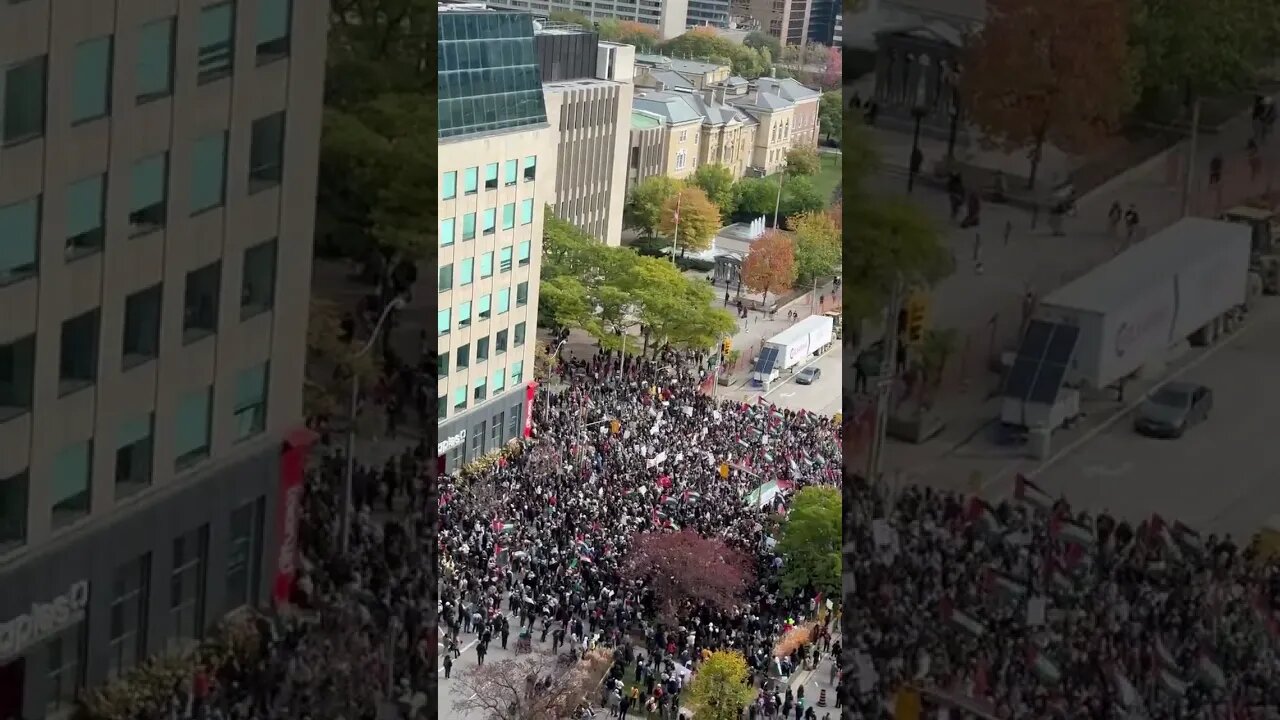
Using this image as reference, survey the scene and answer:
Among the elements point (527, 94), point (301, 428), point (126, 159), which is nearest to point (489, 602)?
point (527, 94)

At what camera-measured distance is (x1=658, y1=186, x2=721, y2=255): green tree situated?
29656 mm

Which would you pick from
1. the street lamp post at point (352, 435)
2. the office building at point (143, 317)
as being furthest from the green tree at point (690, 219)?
the office building at point (143, 317)

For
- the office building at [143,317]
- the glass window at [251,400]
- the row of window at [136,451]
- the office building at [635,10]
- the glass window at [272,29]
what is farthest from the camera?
the office building at [635,10]

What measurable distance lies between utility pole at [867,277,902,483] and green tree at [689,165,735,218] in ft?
64.5

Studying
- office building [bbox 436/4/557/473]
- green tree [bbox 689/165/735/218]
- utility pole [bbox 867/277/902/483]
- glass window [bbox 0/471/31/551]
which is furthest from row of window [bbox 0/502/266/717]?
green tree [bbox 689/165/735/218]

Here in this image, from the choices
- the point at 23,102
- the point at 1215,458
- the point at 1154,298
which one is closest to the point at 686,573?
the point at 1215,458

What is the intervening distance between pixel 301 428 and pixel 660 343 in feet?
63.5

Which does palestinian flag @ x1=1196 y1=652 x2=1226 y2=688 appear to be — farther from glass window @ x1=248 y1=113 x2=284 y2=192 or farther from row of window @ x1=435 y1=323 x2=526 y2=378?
row of window @ x1=435 y1=323 x2=526 y2=378

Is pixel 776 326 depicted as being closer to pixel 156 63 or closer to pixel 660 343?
pixel 660 343

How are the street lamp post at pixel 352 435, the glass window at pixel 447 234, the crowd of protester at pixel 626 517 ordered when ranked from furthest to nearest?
the glass window at pixel 447 234, the crowd of protester at pixel 626 517, the street lamp post at pixel 352 435

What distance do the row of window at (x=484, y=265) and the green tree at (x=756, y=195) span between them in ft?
18.4

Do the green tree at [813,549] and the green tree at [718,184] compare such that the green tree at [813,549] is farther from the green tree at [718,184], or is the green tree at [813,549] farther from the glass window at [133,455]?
the glass window at [133,455]

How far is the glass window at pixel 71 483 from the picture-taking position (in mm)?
7996

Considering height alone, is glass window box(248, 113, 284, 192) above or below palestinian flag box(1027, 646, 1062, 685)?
above
